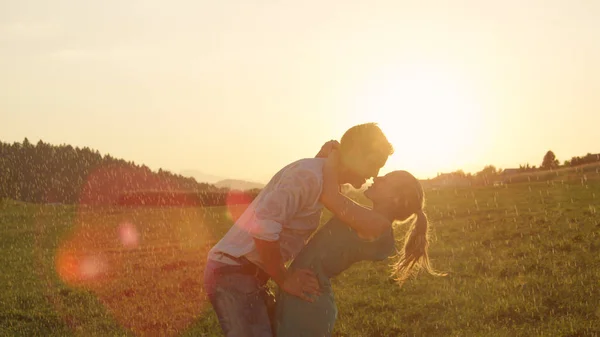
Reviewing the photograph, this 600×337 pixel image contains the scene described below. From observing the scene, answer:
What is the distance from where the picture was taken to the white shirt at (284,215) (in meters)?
4.77

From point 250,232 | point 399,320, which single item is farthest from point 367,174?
point 399,320

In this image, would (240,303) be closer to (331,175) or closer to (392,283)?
(331,175)

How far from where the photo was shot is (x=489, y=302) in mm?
12672

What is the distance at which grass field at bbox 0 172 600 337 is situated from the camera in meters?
11.8

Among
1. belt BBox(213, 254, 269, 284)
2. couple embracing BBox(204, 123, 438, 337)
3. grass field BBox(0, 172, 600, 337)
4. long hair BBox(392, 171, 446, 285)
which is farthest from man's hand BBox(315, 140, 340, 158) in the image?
grass field BBox(0, 172, 600, 337)

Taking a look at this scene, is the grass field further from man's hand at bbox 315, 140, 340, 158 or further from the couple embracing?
the couple embracing

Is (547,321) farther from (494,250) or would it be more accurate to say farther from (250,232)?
(250,232)

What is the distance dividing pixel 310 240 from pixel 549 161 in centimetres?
5059

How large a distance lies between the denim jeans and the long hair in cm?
112

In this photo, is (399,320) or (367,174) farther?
(399,320)

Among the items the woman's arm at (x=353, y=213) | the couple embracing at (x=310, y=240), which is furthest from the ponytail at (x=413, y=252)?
the woman's arm at (x=353, y=213)

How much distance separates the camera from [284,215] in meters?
4.76

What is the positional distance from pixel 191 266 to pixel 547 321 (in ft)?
36.7

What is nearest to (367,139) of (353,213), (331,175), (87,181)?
(331,175)
